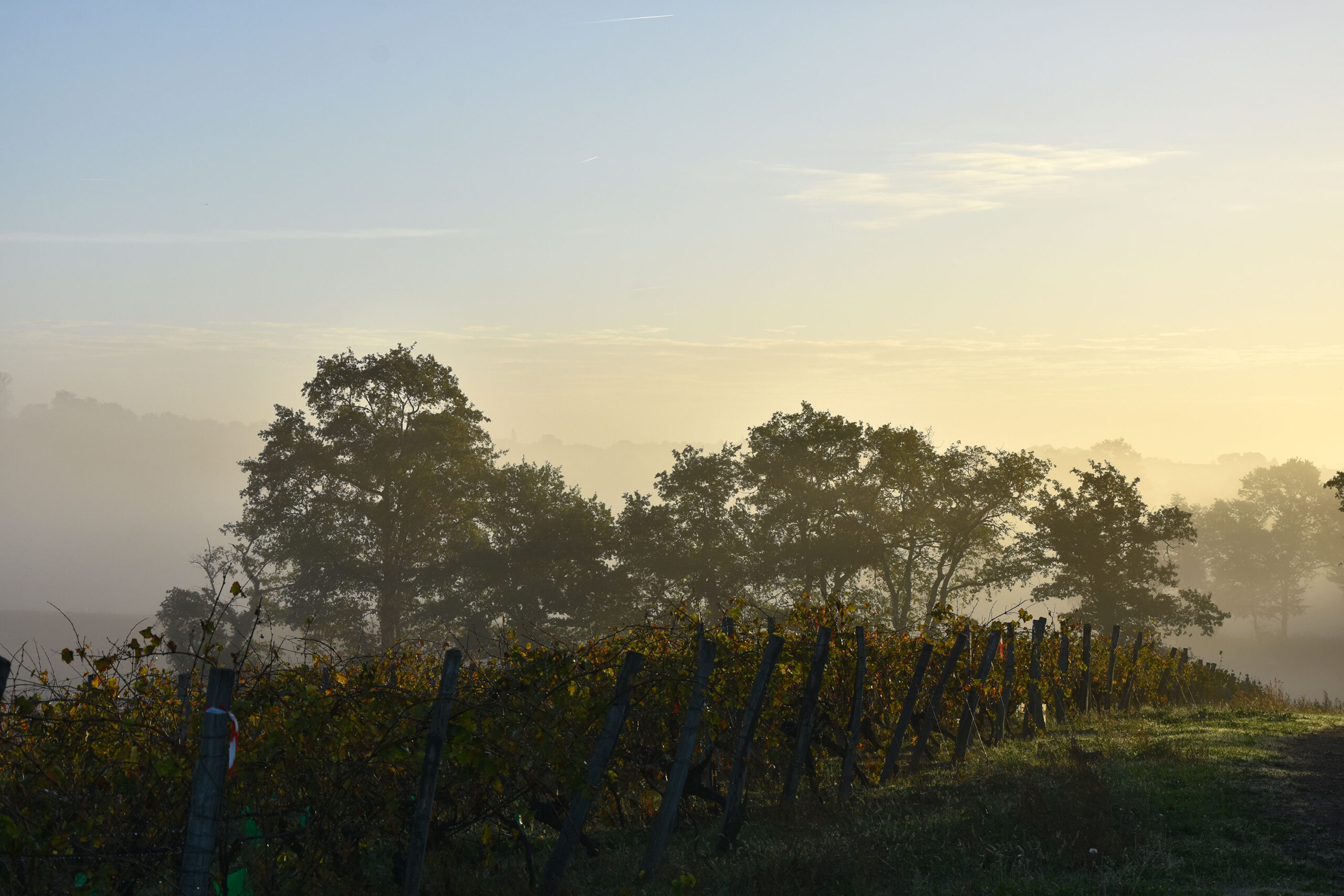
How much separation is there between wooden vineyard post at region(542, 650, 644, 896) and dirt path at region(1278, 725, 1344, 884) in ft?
17.2

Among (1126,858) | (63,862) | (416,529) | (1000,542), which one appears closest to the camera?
(63,862)

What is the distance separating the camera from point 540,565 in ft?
139

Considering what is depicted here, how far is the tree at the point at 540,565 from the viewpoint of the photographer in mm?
42219

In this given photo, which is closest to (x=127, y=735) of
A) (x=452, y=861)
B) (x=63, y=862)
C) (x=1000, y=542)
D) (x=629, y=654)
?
(x=63, y=862)

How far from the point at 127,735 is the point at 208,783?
3056mm

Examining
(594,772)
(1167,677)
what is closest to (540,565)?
(1167,677)

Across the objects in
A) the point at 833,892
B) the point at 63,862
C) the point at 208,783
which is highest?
the point at 208,783

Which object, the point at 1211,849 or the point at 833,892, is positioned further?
the point at 1211,849

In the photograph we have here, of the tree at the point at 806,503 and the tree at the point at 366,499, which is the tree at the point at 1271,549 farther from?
the tree at the point at 366,499

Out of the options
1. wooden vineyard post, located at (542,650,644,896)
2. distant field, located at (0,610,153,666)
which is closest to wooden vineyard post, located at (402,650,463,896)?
wooden vineyard post, located at (542,650,644,896)

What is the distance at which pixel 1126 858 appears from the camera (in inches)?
301

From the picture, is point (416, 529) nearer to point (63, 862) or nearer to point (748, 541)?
point (748, 541)

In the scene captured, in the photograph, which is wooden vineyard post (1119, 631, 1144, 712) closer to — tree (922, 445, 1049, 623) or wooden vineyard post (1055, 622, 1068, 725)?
wooden vineyard post (1055, 622, 1068, 725)

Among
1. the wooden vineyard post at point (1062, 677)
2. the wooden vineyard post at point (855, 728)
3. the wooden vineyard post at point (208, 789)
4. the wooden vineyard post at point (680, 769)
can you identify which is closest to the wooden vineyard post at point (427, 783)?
the wooden vineyard post at point (208, 789)
